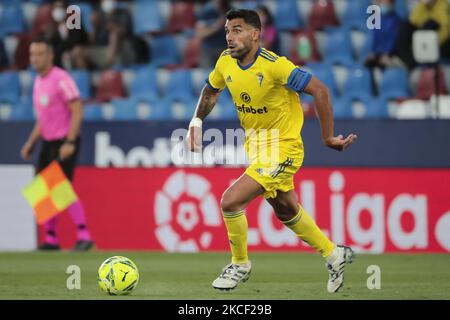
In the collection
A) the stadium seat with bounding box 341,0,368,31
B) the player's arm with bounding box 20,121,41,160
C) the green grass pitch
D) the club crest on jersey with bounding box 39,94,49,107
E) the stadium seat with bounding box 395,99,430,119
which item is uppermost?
the stadium seat with bounding box 341,0,368,31

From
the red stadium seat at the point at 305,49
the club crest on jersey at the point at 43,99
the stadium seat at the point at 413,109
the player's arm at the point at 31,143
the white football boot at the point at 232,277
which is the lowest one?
the white football boot at the point at 232,277

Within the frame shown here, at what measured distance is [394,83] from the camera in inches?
539

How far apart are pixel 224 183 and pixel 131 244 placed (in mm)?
1342

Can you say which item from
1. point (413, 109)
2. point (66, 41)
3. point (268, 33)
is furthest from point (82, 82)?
point (413, 109)

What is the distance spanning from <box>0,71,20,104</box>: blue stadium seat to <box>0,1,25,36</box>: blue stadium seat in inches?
39.5

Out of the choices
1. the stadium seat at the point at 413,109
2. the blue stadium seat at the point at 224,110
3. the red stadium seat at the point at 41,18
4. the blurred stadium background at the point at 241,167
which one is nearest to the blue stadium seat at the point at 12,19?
the red stadium seat at the point at 41,18

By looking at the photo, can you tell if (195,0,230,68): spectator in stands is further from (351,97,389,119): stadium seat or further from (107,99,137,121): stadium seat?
(351,97,389,119): stadium seat

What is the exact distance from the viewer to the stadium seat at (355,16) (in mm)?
14508

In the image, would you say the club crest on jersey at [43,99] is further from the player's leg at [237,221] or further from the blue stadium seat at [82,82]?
the player's leg at [237,221]

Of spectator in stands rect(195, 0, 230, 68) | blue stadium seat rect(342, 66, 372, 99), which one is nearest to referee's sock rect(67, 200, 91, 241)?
spectator in stands rect(195, 0, 230, 68)

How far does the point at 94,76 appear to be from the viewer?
15.1 metres

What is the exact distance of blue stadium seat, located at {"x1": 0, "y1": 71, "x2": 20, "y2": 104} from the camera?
15305 mm

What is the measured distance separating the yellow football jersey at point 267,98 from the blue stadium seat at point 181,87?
249 inches
